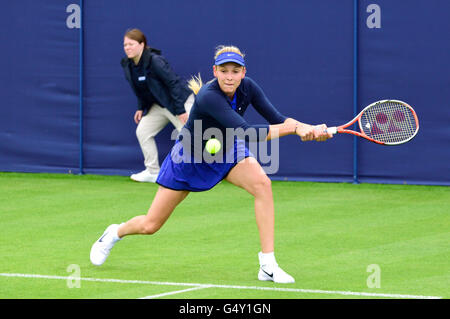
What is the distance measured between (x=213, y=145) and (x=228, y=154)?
0.53 ft

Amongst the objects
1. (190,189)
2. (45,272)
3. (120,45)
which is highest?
(120,45)

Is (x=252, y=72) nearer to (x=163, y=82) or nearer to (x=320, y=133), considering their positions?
(x=163, y=82)

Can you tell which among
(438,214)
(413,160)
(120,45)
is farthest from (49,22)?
(438,214)

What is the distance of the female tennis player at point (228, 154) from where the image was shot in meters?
7.09

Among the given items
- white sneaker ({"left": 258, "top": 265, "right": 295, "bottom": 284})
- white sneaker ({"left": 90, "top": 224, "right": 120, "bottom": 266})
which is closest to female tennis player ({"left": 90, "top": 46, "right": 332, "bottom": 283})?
white sneaker ({"left": 258, "top": 265, "right": 295, "bottom": 284})

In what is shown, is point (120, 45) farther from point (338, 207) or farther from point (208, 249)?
point (208, 249)

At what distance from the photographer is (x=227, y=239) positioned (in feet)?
30.3

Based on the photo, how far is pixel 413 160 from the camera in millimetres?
13070

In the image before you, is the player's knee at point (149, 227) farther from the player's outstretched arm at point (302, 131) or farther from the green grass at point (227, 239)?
the player's outstretched arm at point (302, 131)

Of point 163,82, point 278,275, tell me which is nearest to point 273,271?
point 278,275

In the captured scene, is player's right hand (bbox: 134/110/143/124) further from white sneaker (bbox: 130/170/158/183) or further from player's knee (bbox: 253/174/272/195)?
player's knee (bbox: 253/174/272/195)

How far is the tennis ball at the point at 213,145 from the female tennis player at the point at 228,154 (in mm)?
70

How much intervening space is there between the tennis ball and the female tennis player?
0.23 ft

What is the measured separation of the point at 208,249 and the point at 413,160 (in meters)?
5.14
